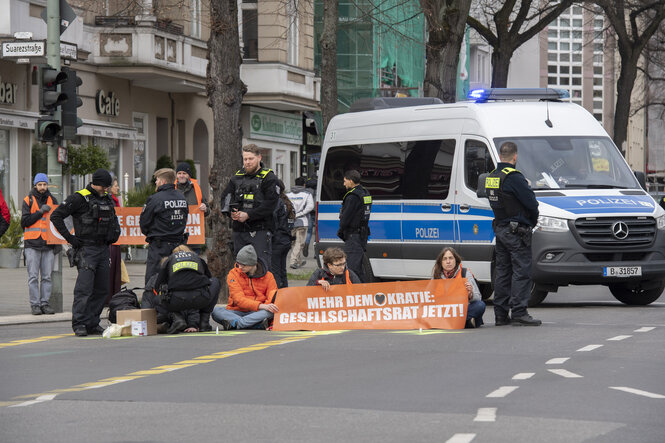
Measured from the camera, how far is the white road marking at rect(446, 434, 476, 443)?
24.3ft

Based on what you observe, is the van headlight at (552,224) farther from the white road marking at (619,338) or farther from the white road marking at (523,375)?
the white road marking at (523,375)

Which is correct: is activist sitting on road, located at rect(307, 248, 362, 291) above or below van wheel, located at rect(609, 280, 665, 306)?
above

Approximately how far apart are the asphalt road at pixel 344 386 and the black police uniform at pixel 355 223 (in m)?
3.75

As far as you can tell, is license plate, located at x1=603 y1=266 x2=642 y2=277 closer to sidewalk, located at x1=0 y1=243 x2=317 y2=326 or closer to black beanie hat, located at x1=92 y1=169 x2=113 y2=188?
black beanie hat, located at x1=92 y1=169 x2=113 y2=188

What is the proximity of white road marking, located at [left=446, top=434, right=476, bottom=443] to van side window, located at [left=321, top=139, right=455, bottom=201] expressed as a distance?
11.2 m

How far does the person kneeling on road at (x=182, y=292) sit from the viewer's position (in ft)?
47.2

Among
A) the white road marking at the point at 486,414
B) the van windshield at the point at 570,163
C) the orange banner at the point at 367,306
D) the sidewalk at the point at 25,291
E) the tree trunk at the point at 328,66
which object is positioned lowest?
the sidewalk at the point at 25,291

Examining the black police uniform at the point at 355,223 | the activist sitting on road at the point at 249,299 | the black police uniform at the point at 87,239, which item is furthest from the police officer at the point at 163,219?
the black police uniform at the point at 355,223

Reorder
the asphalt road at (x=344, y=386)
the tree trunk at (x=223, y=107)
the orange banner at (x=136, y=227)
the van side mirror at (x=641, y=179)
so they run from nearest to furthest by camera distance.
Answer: the asphalt road at (x=344, y=386) → the van side mirror at (x=641, y=179) → the tree trunk at (x=223, y=107) → the orange banner at (x=136, y=227)

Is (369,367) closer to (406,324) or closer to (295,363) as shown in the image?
(295,363)

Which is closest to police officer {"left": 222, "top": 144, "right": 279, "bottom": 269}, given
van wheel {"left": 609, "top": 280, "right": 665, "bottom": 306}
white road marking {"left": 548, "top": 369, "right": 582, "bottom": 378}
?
van wheel {"left": 609, "top": 280, "right": 665, "bottom": 306}

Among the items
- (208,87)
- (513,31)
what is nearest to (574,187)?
(208,87)

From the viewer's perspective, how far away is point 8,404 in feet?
29.8

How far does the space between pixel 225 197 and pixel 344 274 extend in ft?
6.51
